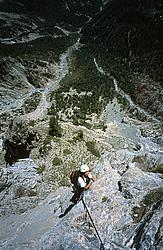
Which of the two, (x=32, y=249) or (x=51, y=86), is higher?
(x=32, y=249)

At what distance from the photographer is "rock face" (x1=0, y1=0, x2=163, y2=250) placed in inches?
862

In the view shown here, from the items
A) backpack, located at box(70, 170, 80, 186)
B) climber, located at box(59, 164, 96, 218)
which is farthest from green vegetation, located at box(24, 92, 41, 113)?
backpack, located at box(70, 170, 80, 186)

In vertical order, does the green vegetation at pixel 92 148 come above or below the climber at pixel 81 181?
below

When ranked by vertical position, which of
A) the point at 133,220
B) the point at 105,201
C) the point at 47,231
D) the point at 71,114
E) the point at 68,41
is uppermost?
the point at 133,220

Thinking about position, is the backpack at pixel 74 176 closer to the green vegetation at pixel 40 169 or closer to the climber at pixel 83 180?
the climber at pixel 83 180

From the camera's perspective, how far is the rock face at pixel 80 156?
21906 mm

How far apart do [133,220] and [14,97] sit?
2726 inches

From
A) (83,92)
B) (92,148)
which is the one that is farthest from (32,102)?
(92,148)

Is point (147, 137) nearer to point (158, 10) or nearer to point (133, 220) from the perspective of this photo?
point (133, 220)

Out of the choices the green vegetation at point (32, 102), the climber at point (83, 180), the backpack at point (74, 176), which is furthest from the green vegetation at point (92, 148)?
the green vegetation at point (32, 102)

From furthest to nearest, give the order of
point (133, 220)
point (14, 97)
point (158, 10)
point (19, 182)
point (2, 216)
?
1. point (158, 10)
2. point (14, 97)
3. point (19, 182)
4. point (2, 216)
5. point (133, 220)

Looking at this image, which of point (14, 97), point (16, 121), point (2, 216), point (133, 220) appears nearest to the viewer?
point (133, 220)

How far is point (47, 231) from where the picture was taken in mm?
24781

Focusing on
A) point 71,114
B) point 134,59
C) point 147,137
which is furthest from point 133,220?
point 134,59
